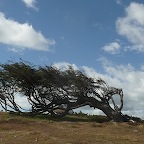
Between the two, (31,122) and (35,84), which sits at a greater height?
(35,84)

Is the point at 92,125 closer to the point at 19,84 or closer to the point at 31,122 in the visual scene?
the point at 31,122

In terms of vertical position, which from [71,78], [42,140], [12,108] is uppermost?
[71,78]

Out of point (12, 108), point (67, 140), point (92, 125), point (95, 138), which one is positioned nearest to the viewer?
point (67, 140)

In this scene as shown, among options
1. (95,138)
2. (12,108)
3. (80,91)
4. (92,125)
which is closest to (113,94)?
(80,91)

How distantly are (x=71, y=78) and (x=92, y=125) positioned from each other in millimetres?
11521

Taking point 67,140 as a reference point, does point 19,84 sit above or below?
above

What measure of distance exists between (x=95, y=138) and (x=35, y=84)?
25.8m

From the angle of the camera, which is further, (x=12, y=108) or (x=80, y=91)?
(x=12, y=108)

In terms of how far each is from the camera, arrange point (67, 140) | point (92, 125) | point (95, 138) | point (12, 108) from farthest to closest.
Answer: point (12, 108), point (92, 125), point (95, 138), point (67, 140)

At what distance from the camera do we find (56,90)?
56.3m

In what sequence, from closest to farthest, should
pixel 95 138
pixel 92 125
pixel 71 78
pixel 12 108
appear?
1. pixel 95 138
2. pixel 92 125
3. pixel 71 78
4. pixel 12 108

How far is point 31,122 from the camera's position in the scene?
147 feet

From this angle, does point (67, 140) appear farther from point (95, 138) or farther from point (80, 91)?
point (80, 91)

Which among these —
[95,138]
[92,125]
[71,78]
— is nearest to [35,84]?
[71,78]
